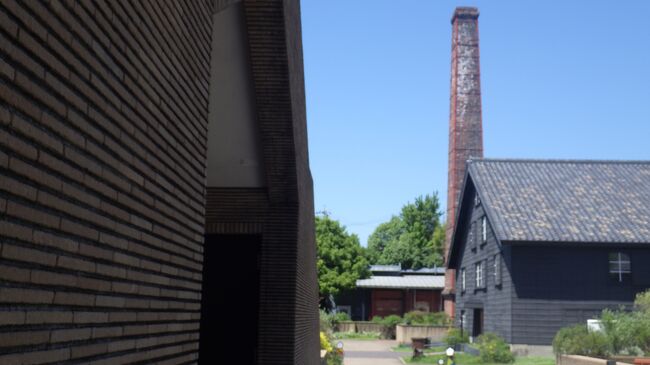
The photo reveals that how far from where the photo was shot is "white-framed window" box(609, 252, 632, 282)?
3177 centimetres

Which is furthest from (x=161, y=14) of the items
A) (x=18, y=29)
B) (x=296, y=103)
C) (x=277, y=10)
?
(x=296, y=103)

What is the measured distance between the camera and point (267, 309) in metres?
12.0

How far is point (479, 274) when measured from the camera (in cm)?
3806

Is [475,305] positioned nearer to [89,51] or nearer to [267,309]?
[267,309]

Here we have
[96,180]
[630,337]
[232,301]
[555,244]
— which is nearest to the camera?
[96,180]

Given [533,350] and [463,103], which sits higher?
[463,103]

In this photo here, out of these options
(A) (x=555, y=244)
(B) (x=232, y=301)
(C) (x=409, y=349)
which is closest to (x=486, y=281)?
(A) (x=555, y=244)

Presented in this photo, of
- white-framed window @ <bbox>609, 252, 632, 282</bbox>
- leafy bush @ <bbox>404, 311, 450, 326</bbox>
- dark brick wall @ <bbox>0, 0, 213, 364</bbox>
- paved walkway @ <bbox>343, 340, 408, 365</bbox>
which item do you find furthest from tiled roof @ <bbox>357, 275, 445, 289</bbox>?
dark brick wall @ <bbox>0, 0, 213, 364</bbox>

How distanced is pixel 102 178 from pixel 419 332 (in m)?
42.6

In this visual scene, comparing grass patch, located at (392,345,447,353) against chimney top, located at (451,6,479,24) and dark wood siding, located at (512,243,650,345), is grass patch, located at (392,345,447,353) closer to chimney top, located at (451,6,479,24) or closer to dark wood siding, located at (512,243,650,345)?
dark wood siding, located at (512,243,650,345)

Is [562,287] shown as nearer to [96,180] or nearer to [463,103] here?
[463,103]

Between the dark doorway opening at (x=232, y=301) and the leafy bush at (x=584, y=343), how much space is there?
14436mm

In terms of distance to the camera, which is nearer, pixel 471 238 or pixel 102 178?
pixel 102 178

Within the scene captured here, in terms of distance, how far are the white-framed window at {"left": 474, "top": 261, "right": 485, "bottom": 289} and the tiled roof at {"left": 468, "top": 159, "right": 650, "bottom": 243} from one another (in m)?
4.55
